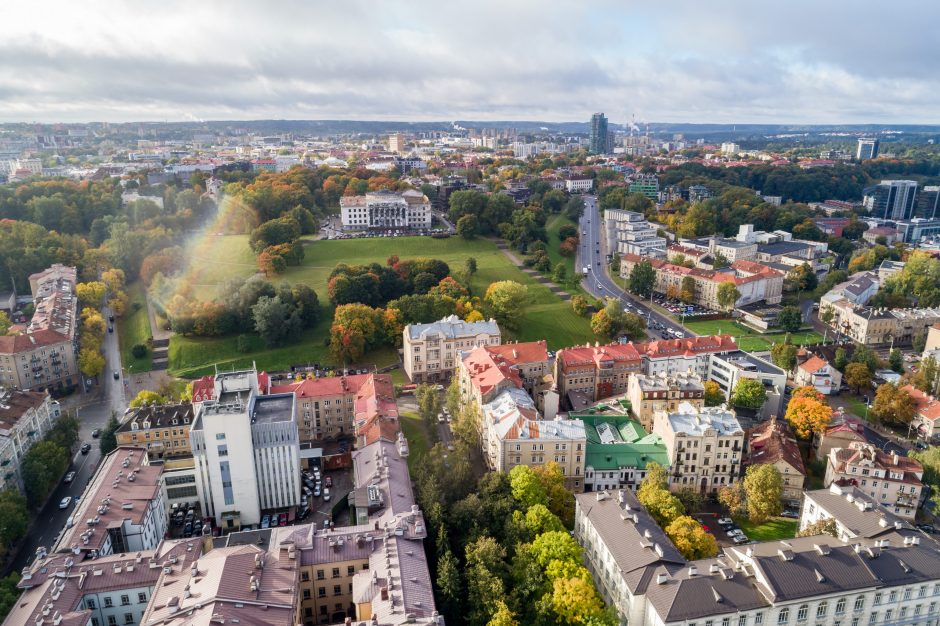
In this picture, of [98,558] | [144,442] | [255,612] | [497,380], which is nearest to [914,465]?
[497,380]

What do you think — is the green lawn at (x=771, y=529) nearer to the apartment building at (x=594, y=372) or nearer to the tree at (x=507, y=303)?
the apartment building at (x=594, y=372)

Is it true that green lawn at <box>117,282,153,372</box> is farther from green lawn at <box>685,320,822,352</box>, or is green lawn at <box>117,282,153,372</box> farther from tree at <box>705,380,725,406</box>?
green lawn at <box>685,320,822,352</box>

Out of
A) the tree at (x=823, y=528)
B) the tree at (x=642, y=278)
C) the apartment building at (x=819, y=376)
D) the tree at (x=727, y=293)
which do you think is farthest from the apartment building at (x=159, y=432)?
the tree at (x=727, y=293)

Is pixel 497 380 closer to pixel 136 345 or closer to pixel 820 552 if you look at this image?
pixel 820 552

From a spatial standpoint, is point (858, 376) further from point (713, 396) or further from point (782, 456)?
point (782, 456)

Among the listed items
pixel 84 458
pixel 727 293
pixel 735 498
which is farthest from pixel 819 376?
pixel 84 458

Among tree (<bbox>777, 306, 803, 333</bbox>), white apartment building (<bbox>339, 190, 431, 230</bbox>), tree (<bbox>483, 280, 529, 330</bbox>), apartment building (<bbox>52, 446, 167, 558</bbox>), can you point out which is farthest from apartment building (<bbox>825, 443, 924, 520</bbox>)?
white apartment building (<bbox>339, 190, 431, 230</bbox>)
